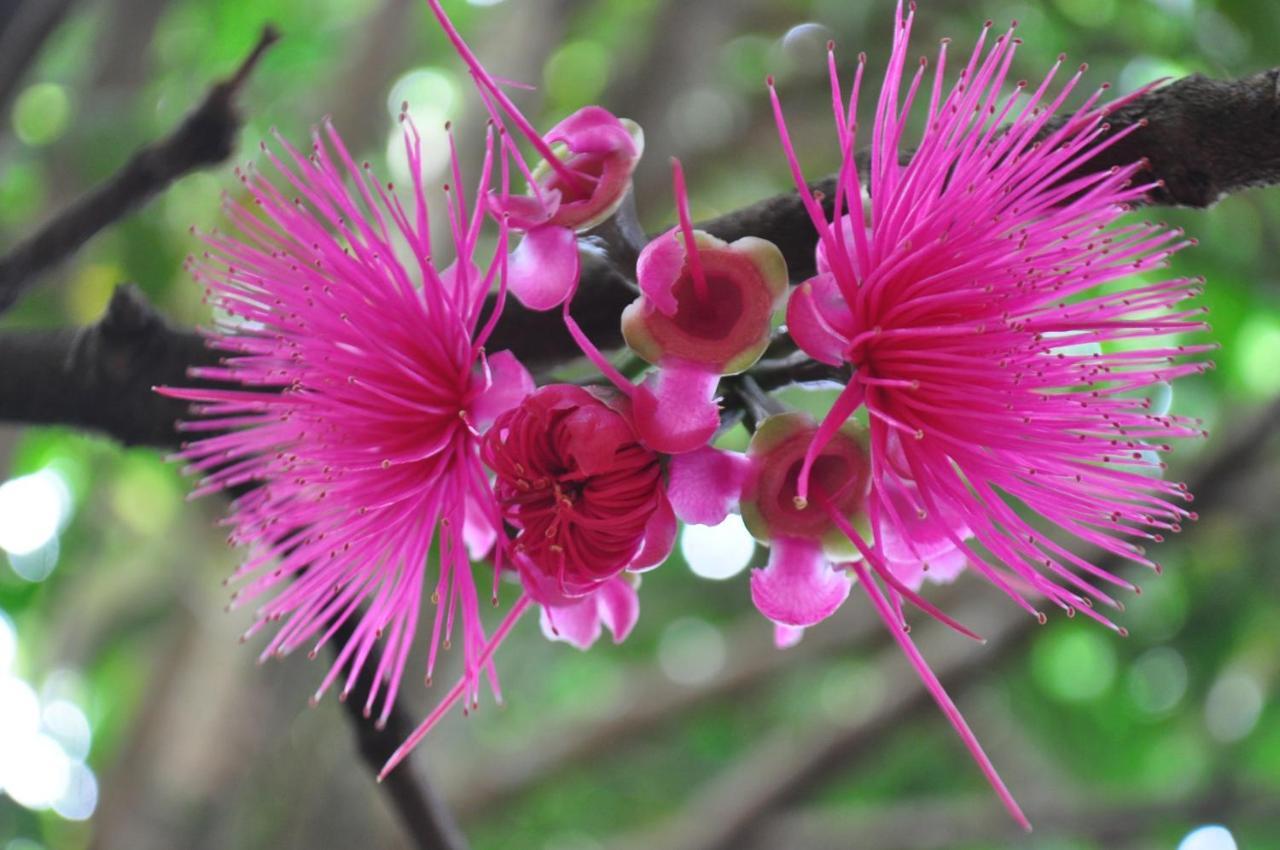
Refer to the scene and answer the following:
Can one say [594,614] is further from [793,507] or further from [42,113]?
[42,113]

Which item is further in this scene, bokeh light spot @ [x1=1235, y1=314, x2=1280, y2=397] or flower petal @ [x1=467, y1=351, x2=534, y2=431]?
bokeh light spot @ [x1=1235, y1=314, x2=1280, y2=397]

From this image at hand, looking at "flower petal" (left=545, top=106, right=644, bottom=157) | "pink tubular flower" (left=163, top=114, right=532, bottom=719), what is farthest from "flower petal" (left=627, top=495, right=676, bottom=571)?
"flower petal" (left=545, top=106, right=644, bottom=157)

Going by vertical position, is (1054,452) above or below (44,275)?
below

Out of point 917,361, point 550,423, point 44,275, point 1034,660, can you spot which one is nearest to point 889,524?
point 917,361

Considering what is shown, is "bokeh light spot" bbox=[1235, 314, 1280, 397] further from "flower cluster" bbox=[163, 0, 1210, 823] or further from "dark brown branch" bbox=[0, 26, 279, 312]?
"dark brown branch" bbox=[0, 26, 279, 312]

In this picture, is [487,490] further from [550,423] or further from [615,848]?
[615,848]

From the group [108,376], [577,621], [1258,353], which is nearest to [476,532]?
[577,621]
